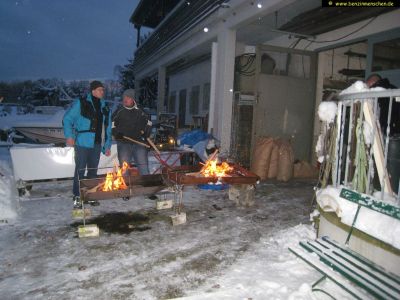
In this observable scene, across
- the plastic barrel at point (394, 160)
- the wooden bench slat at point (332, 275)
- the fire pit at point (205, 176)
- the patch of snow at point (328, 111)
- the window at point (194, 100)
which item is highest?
the window at point (194, 100)

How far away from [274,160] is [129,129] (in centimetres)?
392

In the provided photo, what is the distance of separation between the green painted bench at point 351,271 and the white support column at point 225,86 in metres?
5.20

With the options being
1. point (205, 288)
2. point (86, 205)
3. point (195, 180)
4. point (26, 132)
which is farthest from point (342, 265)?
point (26, 132)

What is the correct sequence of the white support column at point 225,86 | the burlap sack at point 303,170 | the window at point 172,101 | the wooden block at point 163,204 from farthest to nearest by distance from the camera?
the window at point 172,101 < the burlap sack at point 303,170 < the white support column at point 225,86 < the wooden block at point 163,204

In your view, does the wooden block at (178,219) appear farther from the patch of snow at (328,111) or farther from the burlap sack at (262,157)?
the burlap sack at (262,157)

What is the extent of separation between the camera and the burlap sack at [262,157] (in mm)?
8211

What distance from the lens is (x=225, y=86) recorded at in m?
8.46

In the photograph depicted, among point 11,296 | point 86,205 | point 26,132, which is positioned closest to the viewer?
point 11,296

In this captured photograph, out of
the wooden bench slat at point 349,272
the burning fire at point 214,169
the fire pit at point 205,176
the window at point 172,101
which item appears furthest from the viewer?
the window at point 172,101

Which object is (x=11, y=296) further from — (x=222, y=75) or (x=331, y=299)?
(x=222, y=75)

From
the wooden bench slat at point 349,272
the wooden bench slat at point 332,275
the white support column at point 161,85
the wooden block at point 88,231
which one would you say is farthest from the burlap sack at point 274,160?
the white support column at point 161,85

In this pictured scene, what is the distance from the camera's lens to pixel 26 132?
11531 mm

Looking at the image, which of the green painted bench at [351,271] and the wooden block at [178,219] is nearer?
the green painted bench at [351,271]

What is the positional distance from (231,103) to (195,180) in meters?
4.12
